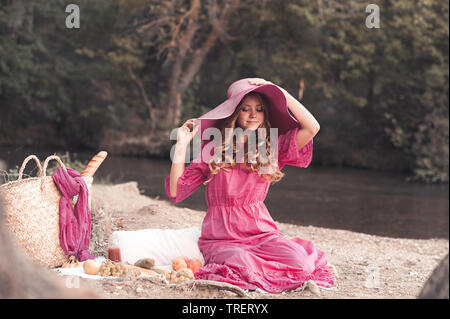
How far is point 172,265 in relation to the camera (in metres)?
3.65

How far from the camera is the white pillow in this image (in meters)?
3.82

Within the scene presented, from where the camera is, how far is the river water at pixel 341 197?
8109 millimetres

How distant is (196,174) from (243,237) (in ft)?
1.68

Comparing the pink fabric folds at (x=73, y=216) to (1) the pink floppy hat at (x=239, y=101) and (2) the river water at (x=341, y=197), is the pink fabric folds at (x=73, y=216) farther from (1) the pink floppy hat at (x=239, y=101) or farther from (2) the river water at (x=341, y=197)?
(2) the river water at (x=341, y=197)

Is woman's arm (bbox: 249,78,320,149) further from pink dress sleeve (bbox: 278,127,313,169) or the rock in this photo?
the rock

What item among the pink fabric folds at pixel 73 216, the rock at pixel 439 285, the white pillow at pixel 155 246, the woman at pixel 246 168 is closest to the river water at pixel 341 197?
the pink fabric folds at pixel 73 216

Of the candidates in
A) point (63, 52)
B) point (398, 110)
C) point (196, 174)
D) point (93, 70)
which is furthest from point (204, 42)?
point (196, 174)

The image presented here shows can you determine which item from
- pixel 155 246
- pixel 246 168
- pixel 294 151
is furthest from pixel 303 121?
pixel 155 246

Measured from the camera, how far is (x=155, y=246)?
3881mm

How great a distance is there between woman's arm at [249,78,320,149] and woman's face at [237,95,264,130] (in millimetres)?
143

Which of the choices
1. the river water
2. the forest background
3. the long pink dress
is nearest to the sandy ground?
the long pink dress

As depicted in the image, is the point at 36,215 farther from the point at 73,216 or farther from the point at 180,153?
the point at 180,153

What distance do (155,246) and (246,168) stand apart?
0.79 metres

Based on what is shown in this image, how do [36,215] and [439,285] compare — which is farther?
[36,215]
